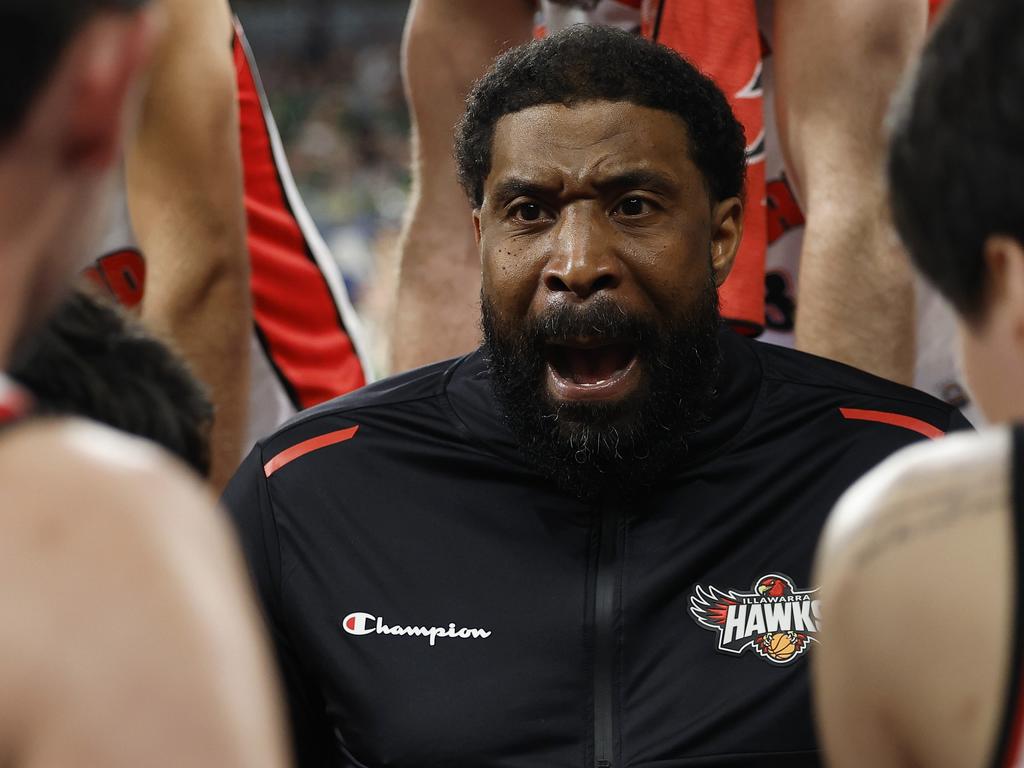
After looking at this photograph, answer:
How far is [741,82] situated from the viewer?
284 centimetres

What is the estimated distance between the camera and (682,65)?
2.42 metres

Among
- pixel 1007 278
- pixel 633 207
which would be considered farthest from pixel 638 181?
pixel 1007 278

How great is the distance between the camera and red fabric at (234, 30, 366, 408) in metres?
3.30

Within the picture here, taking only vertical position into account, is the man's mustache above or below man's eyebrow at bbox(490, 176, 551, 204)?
below

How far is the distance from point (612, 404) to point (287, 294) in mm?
1283

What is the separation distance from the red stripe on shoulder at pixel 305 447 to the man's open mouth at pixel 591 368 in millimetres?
329

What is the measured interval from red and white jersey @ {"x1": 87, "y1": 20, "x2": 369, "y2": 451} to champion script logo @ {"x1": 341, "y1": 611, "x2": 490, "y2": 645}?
1.25 m

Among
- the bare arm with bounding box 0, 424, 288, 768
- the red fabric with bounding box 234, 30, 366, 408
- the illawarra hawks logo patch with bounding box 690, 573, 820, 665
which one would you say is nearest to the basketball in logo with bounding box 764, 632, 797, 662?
the illawarra hawks logo patch with bounding box 690, 573, 820, 665

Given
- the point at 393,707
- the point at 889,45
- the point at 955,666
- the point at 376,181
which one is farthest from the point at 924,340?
the point at 376,181

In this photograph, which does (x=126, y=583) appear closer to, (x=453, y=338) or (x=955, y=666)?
(x=955, y=666)

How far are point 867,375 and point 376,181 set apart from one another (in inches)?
589

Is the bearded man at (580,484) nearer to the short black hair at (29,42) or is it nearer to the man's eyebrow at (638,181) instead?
the man's eyebrow at (638,181)

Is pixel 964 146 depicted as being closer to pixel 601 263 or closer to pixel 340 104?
pixel 601 263

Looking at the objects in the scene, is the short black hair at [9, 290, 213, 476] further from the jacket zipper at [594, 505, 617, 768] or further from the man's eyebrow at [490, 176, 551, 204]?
the man's eyebrow at [490, 176, 551, 204]
